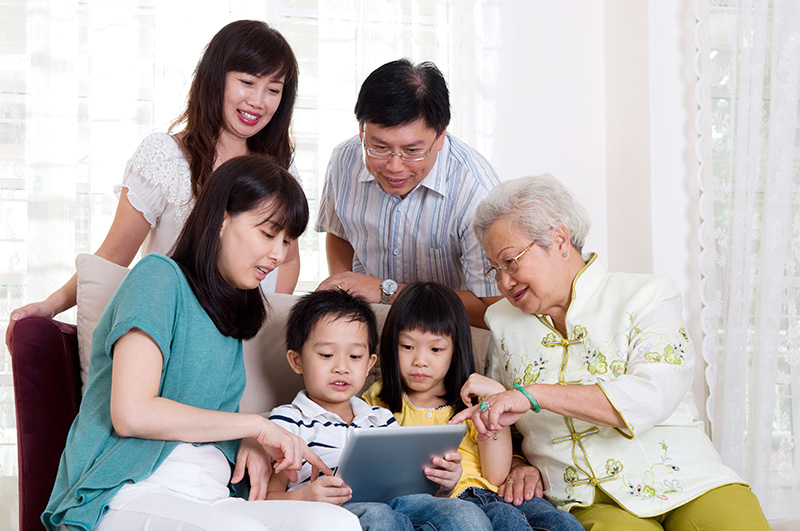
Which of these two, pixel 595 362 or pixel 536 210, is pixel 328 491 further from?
pixel 536 210

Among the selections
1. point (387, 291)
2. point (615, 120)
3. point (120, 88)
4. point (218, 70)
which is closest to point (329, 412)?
point (387, 291)

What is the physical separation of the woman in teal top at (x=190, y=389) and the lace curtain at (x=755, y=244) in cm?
200

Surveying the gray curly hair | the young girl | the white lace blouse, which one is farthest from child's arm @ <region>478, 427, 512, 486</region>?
the white lace blouse

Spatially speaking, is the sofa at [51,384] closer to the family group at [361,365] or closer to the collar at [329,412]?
the family group at [361,365]

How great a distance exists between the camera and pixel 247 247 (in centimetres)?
159

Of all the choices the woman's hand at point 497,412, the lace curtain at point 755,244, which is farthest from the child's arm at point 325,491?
the lace curtain at point 755,244

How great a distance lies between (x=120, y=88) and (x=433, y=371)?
6.60 ft

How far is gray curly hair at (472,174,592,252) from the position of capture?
1.82 m

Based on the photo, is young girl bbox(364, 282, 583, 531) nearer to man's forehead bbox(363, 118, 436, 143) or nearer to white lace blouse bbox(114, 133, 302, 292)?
man's forehead bbox(363, 118, 436, 143)

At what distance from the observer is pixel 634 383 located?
1.67 metres

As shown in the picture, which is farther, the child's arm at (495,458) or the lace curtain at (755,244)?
the lace curtain at (755,244)

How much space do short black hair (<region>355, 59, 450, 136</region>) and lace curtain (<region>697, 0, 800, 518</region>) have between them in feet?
4.63

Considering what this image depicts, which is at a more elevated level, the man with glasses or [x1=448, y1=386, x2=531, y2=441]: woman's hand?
the man with glasses

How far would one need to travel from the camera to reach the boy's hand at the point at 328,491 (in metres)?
1.50
